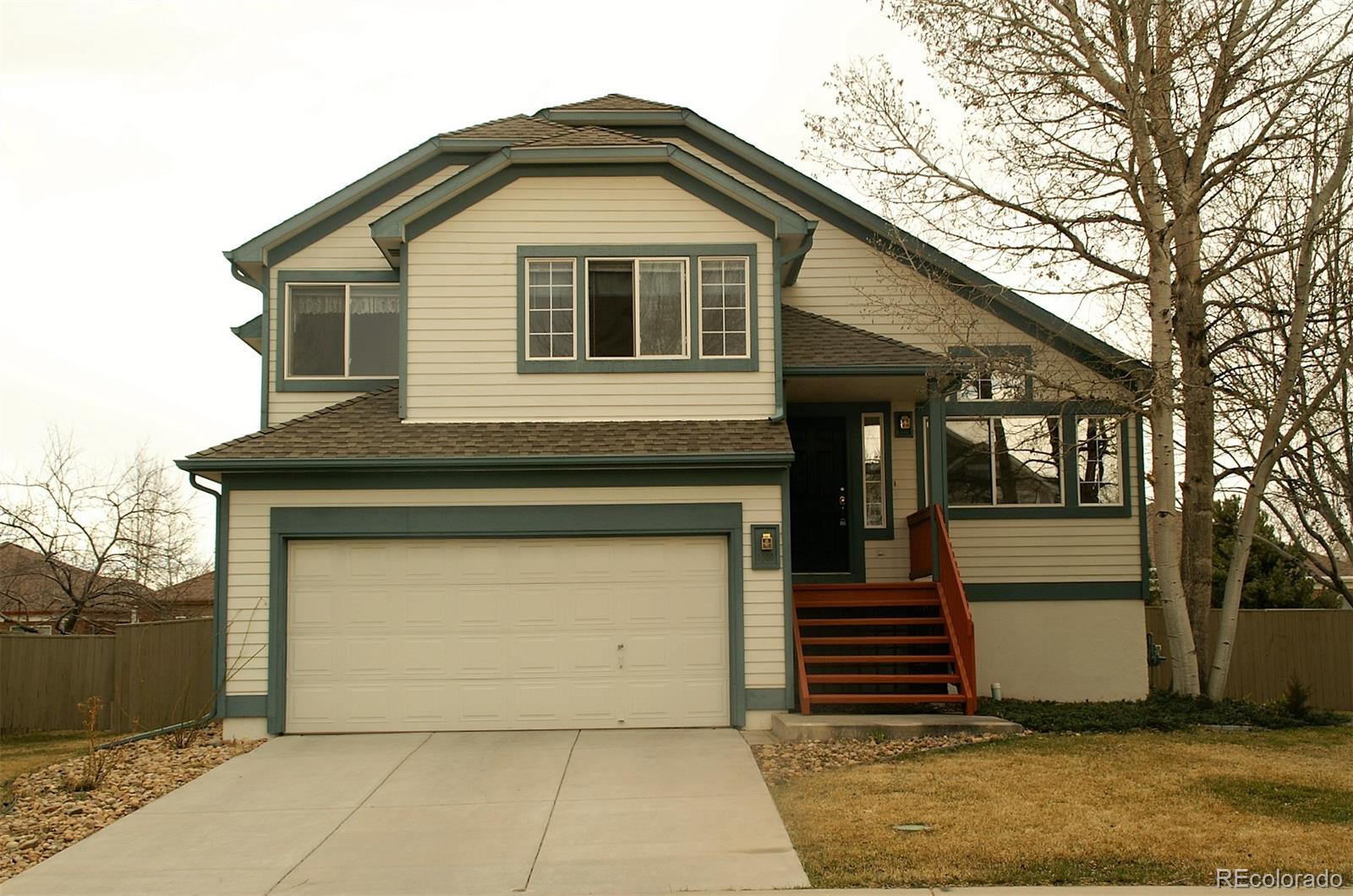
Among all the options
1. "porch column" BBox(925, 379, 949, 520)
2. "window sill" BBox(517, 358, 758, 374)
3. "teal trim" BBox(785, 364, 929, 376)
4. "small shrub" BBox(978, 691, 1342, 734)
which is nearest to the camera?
"small shrub" BBox(978, 691, 1342, 734)

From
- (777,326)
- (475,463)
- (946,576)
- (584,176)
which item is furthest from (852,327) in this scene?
(475,463)

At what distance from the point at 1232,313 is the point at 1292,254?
1356mm

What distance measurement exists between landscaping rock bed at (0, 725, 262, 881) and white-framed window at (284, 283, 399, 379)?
470 centimetres

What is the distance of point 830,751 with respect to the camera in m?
11.7

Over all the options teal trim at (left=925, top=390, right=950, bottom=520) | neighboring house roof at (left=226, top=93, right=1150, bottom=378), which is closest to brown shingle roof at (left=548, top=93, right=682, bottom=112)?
neighboring house roof at (left=226, top=93, right=1150, bottom=378)

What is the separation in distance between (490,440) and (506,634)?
2.06 meters

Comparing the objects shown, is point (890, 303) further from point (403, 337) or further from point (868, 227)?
point (403, 337)

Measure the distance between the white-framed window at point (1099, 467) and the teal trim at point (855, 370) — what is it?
11.2ft

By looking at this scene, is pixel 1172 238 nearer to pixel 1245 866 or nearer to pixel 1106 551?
pixel 1106 551

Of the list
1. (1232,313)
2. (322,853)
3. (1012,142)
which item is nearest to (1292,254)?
(1232,313)

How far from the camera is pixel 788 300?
17.0 m

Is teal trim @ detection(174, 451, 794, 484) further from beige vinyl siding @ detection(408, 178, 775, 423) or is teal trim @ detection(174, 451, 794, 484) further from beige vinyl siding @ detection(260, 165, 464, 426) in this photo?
beige vinyl siding @ detection(260, 165, 464, 426)

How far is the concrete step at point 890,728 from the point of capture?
1213 cm

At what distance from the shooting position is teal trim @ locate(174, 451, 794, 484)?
13102 millimetres
